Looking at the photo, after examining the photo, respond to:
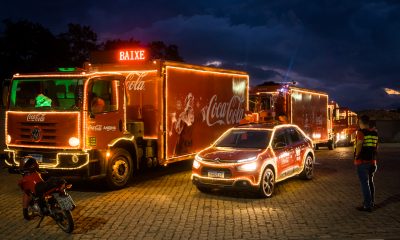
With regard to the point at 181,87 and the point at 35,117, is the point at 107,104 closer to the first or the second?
the point at 35,117

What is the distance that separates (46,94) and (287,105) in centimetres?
1181

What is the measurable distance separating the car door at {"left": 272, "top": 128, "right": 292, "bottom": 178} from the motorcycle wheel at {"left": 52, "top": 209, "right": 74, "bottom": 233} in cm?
524

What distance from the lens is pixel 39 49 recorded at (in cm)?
3628

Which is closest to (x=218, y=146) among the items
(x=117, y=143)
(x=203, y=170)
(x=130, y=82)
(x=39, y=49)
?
(x=203, y=170)

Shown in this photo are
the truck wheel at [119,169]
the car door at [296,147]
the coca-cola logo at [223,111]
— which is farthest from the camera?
the coca-cola logo at [223,111]

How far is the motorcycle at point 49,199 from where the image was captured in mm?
7680

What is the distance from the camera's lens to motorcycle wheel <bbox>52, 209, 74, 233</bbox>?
7672 millimetres

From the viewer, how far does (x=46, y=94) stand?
11336 mm

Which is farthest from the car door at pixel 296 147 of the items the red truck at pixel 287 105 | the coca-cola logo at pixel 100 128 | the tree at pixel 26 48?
the tree at pixel 26 48

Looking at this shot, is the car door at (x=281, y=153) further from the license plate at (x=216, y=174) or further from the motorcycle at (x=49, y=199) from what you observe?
the motorcycle at (x=49, y=199)

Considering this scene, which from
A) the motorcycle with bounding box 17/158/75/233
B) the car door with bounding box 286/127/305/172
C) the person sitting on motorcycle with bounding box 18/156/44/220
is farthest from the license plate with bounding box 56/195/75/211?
the car door with bounding box 286/127/305/172

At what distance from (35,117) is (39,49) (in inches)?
1061

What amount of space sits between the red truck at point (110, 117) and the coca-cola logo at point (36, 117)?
0.08ft

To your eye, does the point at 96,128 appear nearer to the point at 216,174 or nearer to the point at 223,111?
the point at 216,174
